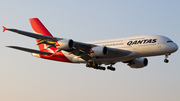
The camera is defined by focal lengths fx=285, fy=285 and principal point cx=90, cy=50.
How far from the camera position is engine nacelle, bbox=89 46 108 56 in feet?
122

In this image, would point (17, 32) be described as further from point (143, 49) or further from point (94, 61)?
point (143, 49)

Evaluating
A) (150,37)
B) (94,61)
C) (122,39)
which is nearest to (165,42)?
(150,37)

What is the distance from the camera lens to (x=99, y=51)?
122 feet

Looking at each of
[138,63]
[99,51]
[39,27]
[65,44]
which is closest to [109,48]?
[99,51]

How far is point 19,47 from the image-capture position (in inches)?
1531

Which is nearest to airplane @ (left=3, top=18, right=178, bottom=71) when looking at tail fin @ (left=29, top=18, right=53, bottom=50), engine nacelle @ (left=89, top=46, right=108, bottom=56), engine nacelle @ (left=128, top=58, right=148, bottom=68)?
engine nacelle @ (left=89, top=46, right=108, bottom=56)

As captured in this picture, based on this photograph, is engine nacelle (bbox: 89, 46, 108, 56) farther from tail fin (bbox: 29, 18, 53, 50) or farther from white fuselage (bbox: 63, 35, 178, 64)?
tail fin (bbox: 29, 18, 53, 50)

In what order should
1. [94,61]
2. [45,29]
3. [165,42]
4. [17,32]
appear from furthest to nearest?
[45,29] → [94,61] → [165,42] → [17,32]

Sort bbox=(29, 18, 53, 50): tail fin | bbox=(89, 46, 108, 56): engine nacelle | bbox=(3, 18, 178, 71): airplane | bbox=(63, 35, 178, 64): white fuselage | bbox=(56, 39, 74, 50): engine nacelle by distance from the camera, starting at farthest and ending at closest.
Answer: bbox=(29, 18, 53, 50): tail fin
bbox=(63, 35, 178, 64): white fuselage
bbox=(89, 46, 108, 56): engine nacelle
bbox=(3, 18, 178, 71): airplane
bbox=(56, 39, 74, 50): engine nacelle

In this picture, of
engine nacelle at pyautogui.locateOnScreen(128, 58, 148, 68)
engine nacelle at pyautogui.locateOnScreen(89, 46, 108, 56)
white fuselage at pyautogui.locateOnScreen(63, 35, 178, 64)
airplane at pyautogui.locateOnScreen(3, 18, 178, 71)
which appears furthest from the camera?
engine nacelle at pyautogui.locateOnScreen(128, 58, 148, 68)

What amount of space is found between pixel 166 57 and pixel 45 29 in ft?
64.7

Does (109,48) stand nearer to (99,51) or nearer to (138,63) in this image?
(99,51)

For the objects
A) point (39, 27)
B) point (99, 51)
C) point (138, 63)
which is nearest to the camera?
point (99, 51)

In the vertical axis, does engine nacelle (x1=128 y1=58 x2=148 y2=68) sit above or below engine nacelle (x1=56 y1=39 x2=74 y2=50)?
below
